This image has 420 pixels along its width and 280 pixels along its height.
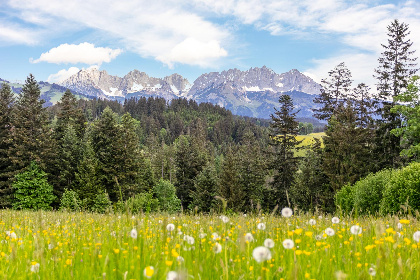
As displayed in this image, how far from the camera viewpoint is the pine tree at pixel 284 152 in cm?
4131

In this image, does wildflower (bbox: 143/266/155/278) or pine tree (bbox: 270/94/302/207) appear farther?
pine tree (bbox: 270/94/302/207)

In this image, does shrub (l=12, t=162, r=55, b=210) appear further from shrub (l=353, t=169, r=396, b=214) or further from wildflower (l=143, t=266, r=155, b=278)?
wildflower (l=143, t=266, r=155, b=278)

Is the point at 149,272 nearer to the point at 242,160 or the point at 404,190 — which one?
the point at 404,190

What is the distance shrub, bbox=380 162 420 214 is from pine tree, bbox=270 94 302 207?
73.4 ft

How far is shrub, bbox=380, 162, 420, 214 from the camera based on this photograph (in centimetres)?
1645

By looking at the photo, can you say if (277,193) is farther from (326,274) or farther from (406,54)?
(326,274)

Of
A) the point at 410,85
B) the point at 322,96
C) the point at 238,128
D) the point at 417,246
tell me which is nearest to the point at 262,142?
the point at 238,128

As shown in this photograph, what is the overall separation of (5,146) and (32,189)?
7.62 metres

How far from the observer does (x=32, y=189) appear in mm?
40031

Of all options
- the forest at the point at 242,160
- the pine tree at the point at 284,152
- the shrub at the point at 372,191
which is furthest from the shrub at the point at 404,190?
the pine tree at the point at 284,152

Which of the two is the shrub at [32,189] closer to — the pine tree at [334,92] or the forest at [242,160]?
the forest at [242,160]

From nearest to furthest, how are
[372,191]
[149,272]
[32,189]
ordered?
[149,272]
[372,191]
[32,189]

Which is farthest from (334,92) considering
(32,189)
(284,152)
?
(32,189)

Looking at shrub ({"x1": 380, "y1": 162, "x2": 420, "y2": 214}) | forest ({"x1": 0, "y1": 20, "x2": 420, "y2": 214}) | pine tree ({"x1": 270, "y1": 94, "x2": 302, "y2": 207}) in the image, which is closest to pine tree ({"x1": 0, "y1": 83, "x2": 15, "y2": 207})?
forest ({"x1": 0, "y1": 20, "x2": 420, "y2": 214})
